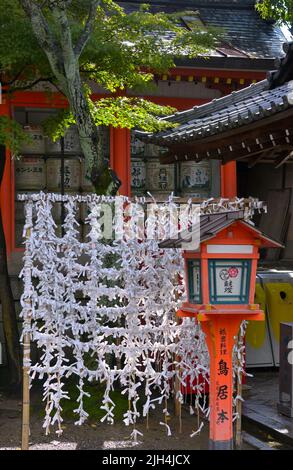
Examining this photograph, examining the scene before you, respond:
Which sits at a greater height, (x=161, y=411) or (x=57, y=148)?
(x=57, y=148)

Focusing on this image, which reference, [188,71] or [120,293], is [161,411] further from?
[188,71]

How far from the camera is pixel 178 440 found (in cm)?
784

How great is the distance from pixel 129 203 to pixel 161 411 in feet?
9.56

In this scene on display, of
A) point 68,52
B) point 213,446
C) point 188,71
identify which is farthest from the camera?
point 188,71

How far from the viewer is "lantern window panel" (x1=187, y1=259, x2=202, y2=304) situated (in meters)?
6.50

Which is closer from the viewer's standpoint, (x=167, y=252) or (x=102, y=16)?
(x=167, y=252)

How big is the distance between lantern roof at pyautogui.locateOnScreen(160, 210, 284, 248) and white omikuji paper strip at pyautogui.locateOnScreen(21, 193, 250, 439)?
4.48 feet

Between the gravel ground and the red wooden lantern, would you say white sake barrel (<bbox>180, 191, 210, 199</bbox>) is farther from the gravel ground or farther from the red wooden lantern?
the red wooden lantern

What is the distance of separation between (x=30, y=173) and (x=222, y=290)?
6728mm

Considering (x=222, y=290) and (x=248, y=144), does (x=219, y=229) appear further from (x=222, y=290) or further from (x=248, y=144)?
(x=248, y=144)

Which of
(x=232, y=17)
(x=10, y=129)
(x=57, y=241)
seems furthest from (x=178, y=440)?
(x=232, y=17)

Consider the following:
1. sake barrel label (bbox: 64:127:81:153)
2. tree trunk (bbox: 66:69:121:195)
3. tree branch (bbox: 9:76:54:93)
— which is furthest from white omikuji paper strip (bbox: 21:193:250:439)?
sake barrel label (bbox: 64:127:81:153)

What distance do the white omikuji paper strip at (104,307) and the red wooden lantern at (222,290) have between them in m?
1.29

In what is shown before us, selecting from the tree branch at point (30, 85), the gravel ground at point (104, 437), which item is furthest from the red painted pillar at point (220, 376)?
the tree branch at point (30, 85)
